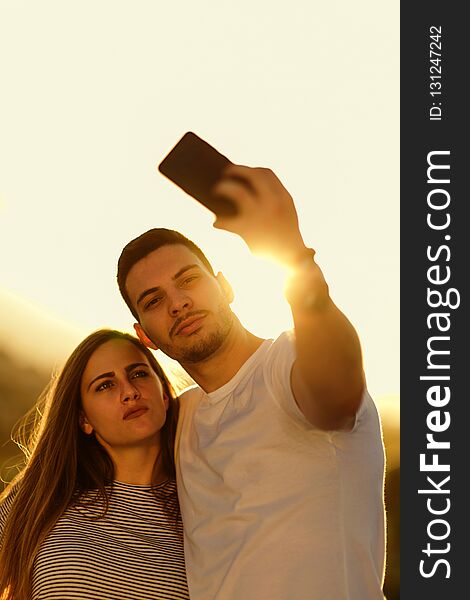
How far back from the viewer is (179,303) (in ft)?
11.4

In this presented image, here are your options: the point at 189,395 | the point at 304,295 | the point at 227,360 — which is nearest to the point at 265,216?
the point at 304,295

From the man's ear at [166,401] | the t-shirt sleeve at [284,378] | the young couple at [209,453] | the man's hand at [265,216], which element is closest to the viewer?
the man's hand at [265,216]

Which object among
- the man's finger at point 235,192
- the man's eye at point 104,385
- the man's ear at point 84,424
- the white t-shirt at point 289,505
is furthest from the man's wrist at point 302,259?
the man's ear at point 84,424

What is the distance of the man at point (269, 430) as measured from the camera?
2.43m

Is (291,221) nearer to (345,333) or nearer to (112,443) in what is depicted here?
(345,333)

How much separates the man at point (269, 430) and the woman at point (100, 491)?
0.43m

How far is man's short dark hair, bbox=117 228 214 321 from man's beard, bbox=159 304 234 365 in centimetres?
42

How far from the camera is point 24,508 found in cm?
431

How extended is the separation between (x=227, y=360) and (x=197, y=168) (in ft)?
3.54

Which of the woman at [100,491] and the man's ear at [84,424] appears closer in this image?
the woman at [100,491]

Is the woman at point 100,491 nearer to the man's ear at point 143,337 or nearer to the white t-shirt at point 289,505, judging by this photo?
the man's ear at point 143,337

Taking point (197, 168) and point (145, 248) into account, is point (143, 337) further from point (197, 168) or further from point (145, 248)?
point (197, 168)

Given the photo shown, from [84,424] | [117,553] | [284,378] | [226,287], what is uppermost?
[226,287]

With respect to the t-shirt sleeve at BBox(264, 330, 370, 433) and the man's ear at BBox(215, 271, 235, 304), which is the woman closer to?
the man's ear at BBox(215, 271, 235, 304)
